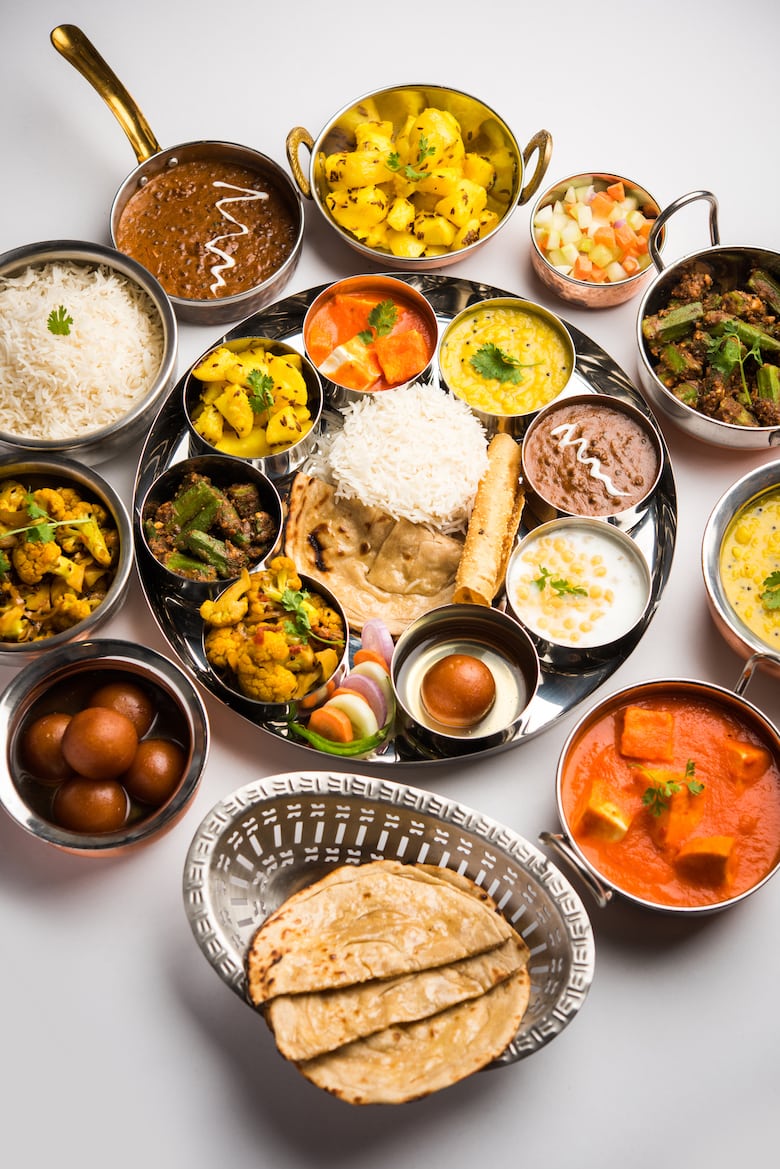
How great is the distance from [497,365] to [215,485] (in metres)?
1.30

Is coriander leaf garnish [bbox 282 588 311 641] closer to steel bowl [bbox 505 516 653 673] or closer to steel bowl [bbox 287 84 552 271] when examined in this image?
steel bowl [bbox 505 516 653 673]

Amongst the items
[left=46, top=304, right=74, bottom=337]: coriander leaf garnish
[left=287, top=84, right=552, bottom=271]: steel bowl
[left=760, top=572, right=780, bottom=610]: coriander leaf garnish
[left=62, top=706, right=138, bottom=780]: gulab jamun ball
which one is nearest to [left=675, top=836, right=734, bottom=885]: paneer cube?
[left=760, top=572, right=780, bottom=610]: coriander leaf garnish

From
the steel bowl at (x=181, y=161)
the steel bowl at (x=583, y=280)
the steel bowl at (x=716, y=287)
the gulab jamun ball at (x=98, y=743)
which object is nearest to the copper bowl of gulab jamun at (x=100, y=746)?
the gulab jamun ball at (x=98, y=743)

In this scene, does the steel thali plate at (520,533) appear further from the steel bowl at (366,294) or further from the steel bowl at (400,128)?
the steel bowl at (400,128)

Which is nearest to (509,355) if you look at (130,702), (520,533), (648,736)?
(520,533)

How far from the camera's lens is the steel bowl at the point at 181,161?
4.24m

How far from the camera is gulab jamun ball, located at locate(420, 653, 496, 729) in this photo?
11.4ft

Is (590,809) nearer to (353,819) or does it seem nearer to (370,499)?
(353,819)

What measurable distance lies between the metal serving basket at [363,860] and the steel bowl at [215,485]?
3.15 ft

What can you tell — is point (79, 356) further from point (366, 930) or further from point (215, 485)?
point (366, 930)

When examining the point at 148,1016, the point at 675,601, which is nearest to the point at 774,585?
the point at 675,601

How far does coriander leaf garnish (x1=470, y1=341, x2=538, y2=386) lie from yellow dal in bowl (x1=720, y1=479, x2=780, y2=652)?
1.09m

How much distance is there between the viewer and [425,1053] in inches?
112

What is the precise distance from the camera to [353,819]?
3242 millimetres
